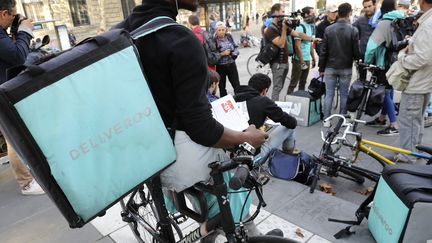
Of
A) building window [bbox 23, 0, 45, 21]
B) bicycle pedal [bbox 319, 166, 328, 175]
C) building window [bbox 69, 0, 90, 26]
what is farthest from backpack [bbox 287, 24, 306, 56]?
building window [bbox 69, 0, 90, 26]

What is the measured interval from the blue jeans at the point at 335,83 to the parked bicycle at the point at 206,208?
153 inches

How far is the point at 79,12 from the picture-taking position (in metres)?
23.4

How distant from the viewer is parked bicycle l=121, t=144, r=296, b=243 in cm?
156

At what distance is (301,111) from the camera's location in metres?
5.66

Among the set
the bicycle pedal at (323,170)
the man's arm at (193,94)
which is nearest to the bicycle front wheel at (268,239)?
the man's arm at (193,94)

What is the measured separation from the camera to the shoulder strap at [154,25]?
139 cm

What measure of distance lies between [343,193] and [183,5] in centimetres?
306

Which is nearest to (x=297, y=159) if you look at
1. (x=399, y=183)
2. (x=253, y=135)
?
(x=399, y=183)

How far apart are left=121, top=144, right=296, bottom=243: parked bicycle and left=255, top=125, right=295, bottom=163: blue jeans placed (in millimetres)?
1778

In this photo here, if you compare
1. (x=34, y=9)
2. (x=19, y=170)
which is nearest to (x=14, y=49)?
(x=19, y=170)

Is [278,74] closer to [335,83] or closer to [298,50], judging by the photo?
[298,50]

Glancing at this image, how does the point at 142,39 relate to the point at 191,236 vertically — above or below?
above

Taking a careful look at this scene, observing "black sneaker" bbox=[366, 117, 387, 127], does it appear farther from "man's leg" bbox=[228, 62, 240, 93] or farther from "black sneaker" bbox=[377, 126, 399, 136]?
"man's leg" bbox=[228, 62, 240, 93]

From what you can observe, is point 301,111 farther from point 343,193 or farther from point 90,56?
point 90,56
